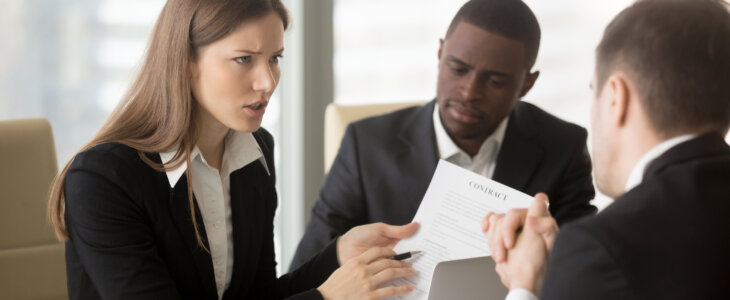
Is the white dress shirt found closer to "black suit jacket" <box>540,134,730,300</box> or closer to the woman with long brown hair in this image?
"black suit jacket" <box>540,134,730,300</box>

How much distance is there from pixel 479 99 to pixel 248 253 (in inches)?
25.8

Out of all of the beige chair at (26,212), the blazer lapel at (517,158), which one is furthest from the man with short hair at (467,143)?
the beige chair at (26,212)

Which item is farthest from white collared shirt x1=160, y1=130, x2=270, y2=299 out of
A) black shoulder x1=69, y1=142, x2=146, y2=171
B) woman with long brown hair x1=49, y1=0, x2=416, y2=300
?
black shoulder x1=69, y1=142, x2=146, y2=171

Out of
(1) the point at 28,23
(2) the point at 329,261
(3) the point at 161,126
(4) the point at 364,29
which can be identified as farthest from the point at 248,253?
(4) the point at 364,29

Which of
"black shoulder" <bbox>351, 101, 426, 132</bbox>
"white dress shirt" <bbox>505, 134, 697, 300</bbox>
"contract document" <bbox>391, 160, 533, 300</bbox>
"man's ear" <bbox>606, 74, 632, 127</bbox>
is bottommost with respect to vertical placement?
"contract document" <bbox>391, 160, 533, 300</bbox>

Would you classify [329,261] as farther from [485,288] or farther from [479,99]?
[479,99]

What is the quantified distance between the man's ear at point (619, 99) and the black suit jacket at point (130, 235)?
26.5 inches

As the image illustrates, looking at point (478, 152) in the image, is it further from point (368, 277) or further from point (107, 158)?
point (107, 158)

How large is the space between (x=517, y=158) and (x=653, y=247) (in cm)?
99

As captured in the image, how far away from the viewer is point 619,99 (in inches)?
42.2

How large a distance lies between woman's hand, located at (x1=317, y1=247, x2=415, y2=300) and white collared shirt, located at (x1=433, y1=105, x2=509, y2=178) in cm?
49

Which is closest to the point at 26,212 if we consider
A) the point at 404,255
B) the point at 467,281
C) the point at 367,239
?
the point at 367,239

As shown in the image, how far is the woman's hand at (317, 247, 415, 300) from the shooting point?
1430 millimetres

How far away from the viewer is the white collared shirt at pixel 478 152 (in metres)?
1.90
